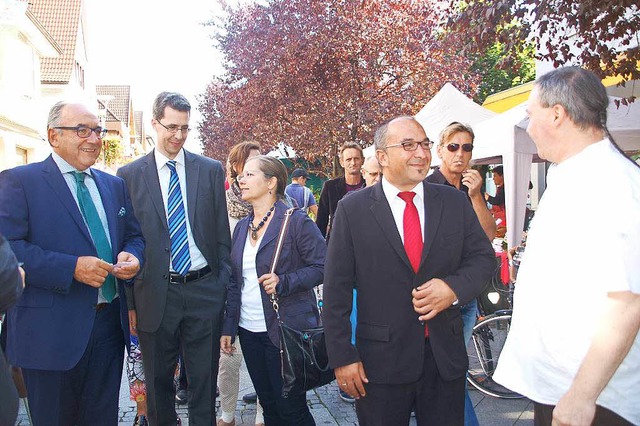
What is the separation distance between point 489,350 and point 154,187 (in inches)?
132

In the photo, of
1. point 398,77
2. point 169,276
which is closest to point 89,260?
point 169,276

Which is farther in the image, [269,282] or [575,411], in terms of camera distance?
[269,282]

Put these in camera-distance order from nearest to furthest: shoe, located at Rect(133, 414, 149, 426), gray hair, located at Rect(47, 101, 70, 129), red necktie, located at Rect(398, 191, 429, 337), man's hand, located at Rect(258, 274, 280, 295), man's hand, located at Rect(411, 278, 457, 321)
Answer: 1. man's hand, located at Rect(411, 278, 457, 321)
2. red necktie, located at Rect(398, 191, 429, 337)
3. gray hair, located at Rect(47, 101, 70, 129)
4. man's hand, located at Rect(258, 274, 280, 295)
5. shoe, located at Rect(133, 414, 149, 426)

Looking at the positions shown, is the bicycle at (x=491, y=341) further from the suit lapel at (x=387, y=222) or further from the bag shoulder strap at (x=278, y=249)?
the suit lapel at (x=387, y=222)

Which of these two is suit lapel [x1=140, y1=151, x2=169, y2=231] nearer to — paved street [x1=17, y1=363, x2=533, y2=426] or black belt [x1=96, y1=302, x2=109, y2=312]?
black belt [x1=96, y1=302, x2=109, y2=312]

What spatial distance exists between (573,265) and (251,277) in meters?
2.30

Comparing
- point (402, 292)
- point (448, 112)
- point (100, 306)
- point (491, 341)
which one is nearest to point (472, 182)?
point (402, 292)

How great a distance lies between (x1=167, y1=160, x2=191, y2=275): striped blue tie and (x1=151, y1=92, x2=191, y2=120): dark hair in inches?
13.1

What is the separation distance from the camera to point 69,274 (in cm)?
307

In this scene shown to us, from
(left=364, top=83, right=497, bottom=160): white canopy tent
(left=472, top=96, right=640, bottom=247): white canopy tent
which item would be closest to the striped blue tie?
(left=472, top=96, right=640, bottom=247): white canopy tent

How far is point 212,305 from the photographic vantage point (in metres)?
3.82

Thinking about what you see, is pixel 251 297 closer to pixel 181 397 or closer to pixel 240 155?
pixel 240 155

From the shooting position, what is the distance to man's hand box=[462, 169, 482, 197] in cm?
427

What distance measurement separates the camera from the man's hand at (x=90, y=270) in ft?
10.2
